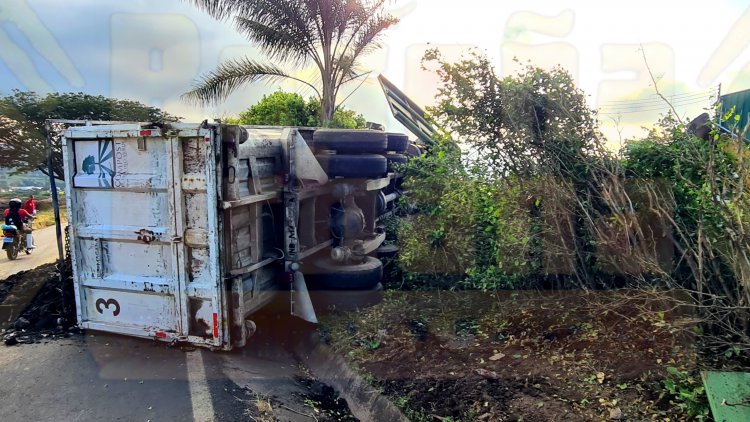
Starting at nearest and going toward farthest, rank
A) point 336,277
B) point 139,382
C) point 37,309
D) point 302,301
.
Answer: point 139,382
point 302,301
point 37,309
point 336,277

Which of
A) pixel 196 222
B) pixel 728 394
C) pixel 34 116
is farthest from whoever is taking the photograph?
pixel 34 116

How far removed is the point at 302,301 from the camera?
4.59m

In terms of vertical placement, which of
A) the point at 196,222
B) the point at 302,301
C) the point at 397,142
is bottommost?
the point at 302,301

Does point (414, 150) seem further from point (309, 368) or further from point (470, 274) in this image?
point (309, 368)

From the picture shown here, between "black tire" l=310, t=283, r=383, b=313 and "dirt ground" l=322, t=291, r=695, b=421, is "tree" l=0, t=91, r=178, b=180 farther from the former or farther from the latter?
"dirt ground" l=322, t=291, r=695, b=421

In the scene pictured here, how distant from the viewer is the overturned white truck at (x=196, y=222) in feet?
12.7

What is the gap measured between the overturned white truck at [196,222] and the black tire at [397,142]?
841mm

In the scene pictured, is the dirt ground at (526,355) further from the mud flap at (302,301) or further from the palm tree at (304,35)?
the palm tree at (304,35)

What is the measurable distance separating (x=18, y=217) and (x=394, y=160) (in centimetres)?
783

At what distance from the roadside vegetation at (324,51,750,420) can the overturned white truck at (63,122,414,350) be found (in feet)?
2.71

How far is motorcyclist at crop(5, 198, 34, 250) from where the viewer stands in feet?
30.5

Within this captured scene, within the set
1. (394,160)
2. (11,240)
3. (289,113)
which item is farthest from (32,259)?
(394,160)

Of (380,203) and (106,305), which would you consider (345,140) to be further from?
(106,305)

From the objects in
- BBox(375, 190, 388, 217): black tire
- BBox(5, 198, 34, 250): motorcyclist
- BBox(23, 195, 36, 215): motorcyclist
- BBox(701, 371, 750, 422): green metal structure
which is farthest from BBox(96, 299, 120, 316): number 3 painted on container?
BBox(23, 195, 36, 215): motorcyclist
